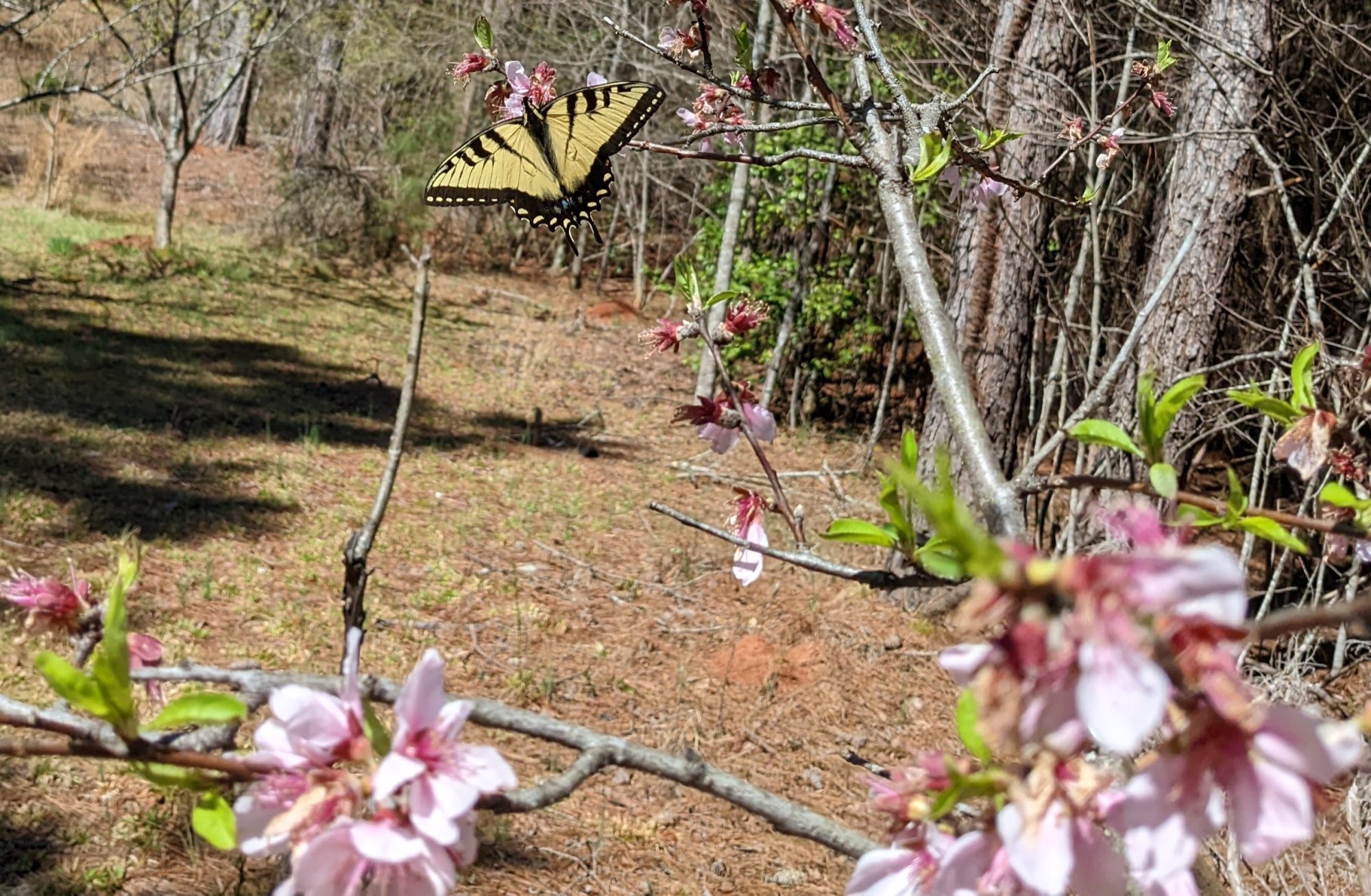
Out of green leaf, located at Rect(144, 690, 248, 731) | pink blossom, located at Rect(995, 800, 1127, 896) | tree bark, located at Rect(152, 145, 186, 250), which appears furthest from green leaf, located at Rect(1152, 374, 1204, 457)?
tree bark, located at Rect(152, 145, 186, 250)

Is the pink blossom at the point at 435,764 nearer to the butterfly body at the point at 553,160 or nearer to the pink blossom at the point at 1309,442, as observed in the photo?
the pink blossom at the point at 1309,442

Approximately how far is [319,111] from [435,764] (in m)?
12.4

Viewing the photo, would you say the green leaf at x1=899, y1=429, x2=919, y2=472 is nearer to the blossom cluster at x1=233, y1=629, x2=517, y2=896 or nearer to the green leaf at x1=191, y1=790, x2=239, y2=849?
the blossom cluster at x1=233, y1=629, x2=517, y2=896

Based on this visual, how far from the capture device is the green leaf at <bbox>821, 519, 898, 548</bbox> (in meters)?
0.90

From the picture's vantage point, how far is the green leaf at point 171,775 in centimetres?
69

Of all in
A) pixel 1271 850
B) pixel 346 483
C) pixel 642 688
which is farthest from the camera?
pixel 346 483

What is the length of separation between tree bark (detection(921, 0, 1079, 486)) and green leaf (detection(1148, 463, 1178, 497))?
3.79m

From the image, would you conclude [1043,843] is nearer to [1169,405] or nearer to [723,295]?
[1169,405]

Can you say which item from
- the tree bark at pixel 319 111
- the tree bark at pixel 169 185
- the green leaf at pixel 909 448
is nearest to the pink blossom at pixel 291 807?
the green leaf at pixel 909 448

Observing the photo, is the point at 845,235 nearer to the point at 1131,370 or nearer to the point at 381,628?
the point at 1131,370

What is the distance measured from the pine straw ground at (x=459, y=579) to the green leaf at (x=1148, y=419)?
2.56 m

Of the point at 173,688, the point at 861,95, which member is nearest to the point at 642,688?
the point at 173,688

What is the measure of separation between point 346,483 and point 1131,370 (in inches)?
145

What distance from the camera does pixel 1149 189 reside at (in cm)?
653
